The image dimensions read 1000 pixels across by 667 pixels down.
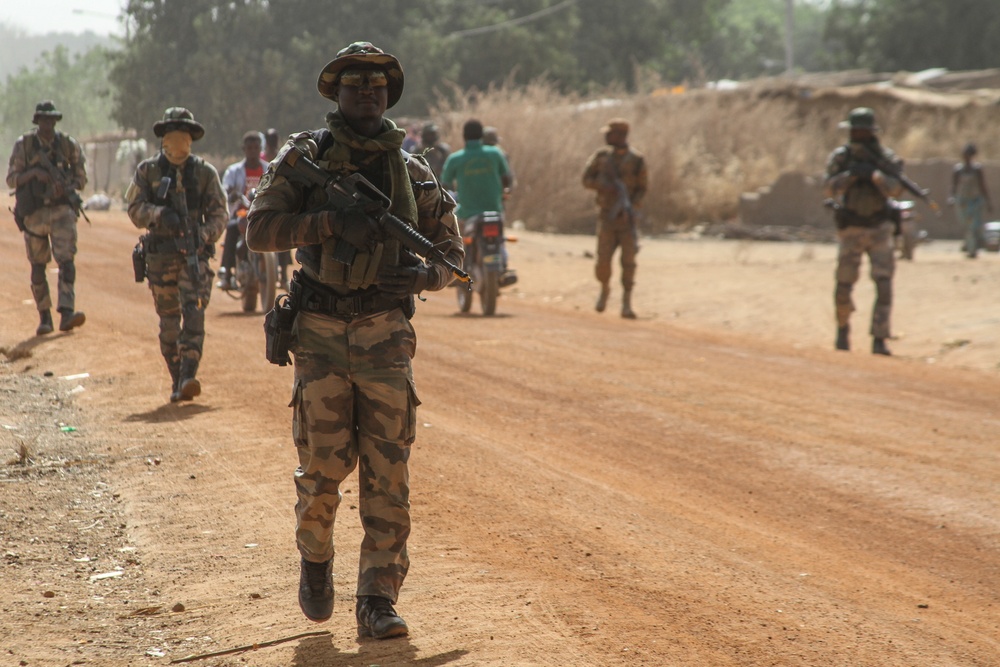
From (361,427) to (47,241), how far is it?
328 inches

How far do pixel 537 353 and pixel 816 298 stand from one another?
637 centimetres

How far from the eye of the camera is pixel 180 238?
827 centimetres

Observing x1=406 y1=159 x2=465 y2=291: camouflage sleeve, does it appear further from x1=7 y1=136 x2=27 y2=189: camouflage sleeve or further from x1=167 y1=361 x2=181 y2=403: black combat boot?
x1=7 y1=136 x2=27 y2=189: camouflage sleeve

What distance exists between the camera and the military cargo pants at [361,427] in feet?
13.8

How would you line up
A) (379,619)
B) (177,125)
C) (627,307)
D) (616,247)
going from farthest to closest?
(627,307), (616,247), (177,125), (379,619)

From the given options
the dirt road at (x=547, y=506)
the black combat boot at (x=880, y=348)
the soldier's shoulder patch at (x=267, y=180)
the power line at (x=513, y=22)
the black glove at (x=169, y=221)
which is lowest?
the dirt road at (x=547, y=506)

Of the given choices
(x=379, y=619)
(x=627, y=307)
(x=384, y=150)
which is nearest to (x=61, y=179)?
(x=627, y=307)

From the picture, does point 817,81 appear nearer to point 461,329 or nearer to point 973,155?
point 973,155

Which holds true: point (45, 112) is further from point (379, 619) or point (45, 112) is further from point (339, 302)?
point (379, 619)

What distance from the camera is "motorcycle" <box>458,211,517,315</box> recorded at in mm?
13117

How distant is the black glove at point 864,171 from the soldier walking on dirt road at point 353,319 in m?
8.52

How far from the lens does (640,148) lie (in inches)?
1110

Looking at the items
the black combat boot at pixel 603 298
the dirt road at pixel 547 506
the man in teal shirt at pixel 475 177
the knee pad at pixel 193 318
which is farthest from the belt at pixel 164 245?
the black combat boot at pixel 603 298

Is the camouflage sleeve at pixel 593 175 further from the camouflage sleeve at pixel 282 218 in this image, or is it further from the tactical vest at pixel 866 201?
the camouflage sleeve at pixel 282 218
